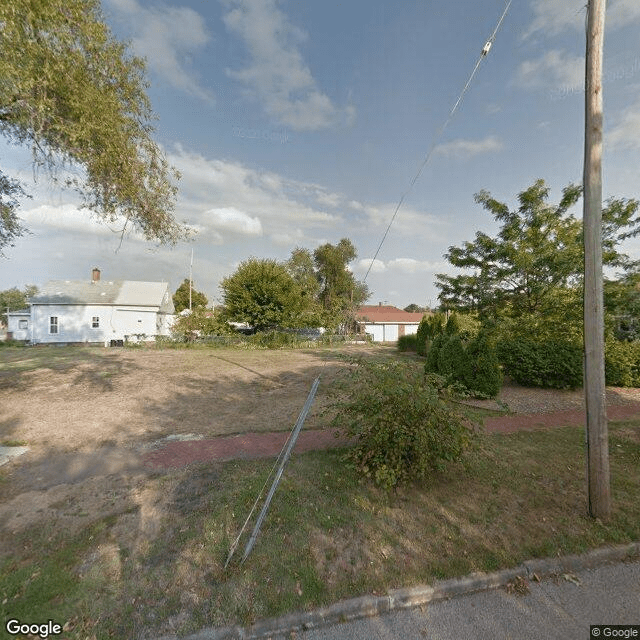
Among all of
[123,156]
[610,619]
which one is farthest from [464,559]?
[123,156]

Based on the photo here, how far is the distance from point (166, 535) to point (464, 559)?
2805 mm

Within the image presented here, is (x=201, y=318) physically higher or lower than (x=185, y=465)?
higher

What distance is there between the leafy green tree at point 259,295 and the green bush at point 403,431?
18081 millimetres

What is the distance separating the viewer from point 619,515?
3.43 metres

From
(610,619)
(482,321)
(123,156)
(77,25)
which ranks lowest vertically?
(610,619)

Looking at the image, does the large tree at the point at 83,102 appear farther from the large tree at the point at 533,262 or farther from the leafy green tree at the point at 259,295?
the leafy green tree at the point at 259,295

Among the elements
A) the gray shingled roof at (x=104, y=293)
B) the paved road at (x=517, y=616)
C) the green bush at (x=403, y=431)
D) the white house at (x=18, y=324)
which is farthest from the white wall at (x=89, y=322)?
the paved road at (x=517, y=616)

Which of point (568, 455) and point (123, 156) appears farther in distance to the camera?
point (123, 156)

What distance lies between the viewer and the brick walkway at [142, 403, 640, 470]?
16.0 feet

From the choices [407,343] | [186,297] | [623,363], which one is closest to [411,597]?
[623,363]

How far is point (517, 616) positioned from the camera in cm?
235

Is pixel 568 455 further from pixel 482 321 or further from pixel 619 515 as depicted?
pixel 482 321

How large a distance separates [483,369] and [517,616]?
6.54 m

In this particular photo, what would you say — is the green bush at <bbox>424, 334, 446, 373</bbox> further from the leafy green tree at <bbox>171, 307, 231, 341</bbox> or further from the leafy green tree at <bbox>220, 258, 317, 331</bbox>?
the leafy green tree at <bbox>171, 307, 231, 341</bbox>
